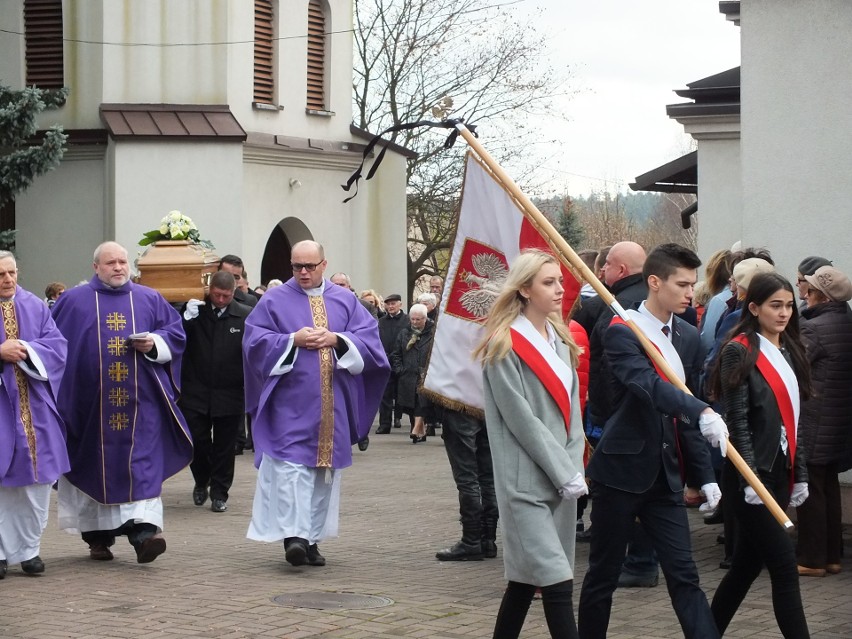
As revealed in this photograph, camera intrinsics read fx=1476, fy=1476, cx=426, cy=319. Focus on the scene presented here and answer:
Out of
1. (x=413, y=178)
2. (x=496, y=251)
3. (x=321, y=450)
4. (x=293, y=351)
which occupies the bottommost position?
(x=321, y=450)

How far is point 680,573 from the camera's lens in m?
6.09

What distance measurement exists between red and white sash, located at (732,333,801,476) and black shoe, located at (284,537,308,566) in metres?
3.49

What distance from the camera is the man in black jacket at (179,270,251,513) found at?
40.9 feet

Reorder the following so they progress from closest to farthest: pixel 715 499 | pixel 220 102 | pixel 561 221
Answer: pixel 715 499
pixel 220 102
pixel 561 221

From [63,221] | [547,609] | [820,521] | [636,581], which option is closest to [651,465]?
[547,609]

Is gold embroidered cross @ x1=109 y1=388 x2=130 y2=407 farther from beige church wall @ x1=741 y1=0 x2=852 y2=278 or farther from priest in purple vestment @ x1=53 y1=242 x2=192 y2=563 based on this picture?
beige church wall @ x1=741 y1=0 x2=852 y2=278

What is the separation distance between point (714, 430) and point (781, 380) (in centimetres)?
85

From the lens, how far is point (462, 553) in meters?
9.44

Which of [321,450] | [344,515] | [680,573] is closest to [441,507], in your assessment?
[344,515]

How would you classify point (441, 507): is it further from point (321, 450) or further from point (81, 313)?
point (81, 313)

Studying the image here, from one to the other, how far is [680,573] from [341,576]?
3292 mm

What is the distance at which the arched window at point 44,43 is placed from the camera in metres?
25.3

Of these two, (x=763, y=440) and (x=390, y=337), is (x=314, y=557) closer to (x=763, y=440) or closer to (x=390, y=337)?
(x=763, y=440)

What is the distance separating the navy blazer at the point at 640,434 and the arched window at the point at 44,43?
67.8 ft
